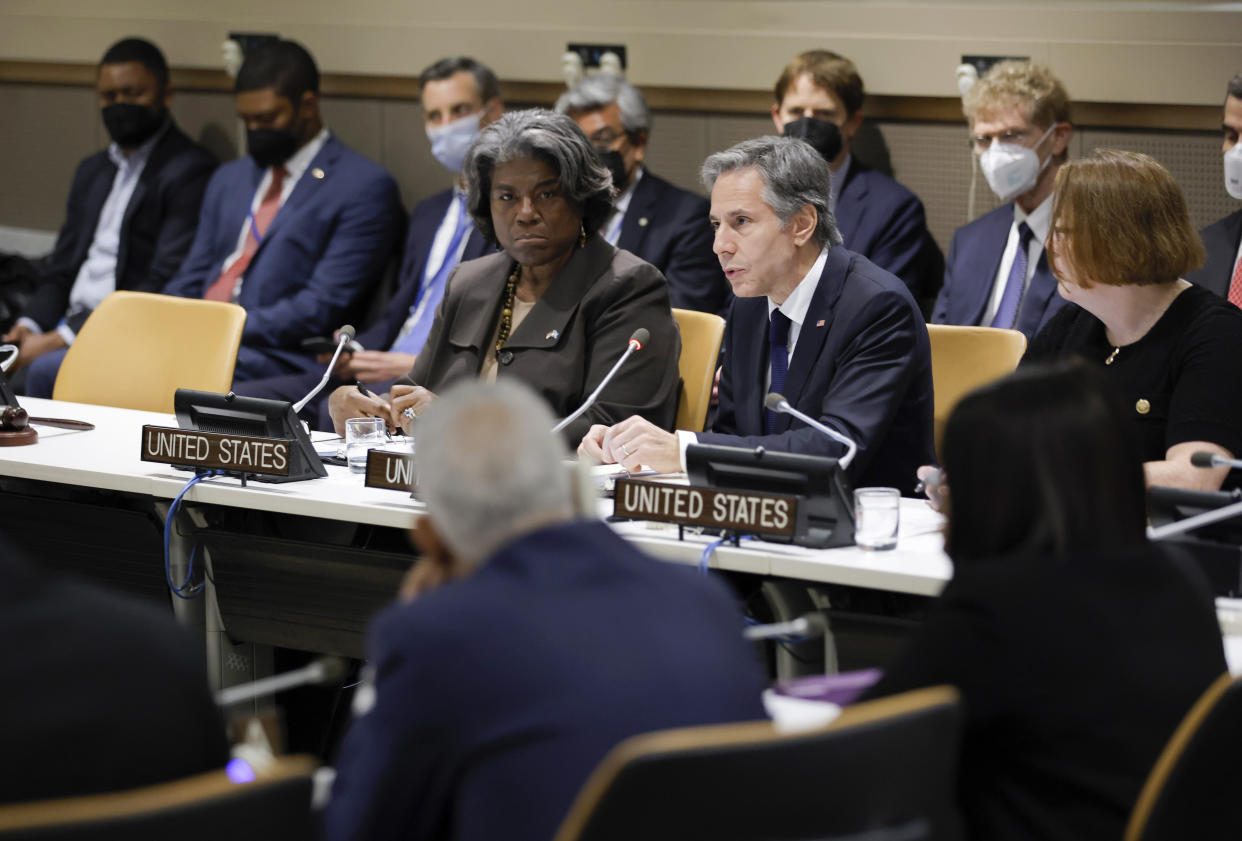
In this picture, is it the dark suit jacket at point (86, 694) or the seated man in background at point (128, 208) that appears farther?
the seated man in background at point (128, 208)

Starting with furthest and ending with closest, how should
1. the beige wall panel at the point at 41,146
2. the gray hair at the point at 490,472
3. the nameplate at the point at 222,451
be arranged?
1. the beige wall panel at the point at 41,146
2. the nameplate at the point at 222,451
3. the gray hair at the point at 490,472

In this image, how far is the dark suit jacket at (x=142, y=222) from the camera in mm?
5645

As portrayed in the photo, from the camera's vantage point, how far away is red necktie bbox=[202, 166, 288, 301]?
5324 millimetres

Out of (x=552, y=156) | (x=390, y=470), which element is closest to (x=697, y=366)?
(x=552, y=156)

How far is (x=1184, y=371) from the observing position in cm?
284

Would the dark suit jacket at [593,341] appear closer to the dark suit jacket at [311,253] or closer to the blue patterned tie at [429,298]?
the blue patterned tie at [429,298]

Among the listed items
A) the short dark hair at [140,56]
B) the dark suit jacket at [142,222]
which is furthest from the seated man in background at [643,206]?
the short dark hair at [140,56]

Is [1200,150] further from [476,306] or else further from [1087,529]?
[1087,529]

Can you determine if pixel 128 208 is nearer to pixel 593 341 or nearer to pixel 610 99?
pixel 610 99

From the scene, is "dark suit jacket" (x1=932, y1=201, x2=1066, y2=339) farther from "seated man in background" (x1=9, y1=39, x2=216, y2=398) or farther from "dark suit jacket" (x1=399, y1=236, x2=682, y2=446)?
"seated man in background" (x1=9, y1=39, x2=216, y2=398)

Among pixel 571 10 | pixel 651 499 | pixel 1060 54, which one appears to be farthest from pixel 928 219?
pixel 651 499

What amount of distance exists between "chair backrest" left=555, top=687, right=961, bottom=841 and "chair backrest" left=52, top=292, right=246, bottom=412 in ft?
8.74

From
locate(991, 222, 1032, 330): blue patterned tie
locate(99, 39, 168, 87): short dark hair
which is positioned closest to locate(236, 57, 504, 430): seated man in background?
locate(99, 39, 168, 87): short dark hair

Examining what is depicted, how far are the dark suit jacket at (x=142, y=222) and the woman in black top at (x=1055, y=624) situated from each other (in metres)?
4.50
